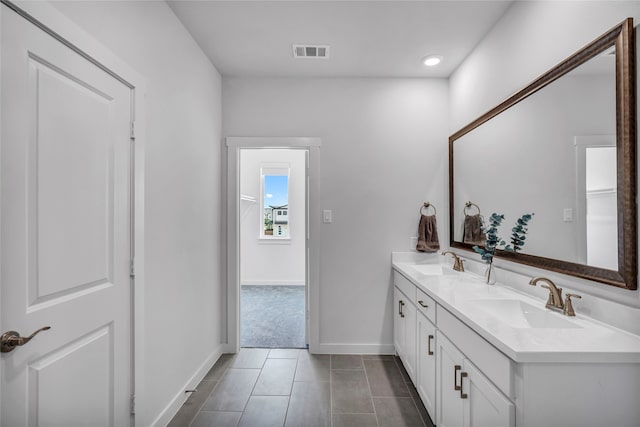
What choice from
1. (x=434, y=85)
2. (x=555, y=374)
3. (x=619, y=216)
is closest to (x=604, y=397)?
(x=555, y=374)

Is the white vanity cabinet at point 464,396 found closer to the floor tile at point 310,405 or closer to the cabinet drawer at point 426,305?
the cabinet drawer at point 426,305

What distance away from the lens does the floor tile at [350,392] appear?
215 centimetres

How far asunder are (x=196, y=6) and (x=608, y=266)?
257cm

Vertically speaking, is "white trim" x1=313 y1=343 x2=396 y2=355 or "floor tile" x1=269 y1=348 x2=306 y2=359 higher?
"white trim" x1=313 y1=343 x2=396 y2=355

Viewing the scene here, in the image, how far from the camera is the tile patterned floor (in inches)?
79.6

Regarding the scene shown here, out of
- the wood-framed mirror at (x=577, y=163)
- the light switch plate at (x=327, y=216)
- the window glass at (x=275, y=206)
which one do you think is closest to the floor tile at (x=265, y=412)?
the light switch plate at (x=327, y=216)

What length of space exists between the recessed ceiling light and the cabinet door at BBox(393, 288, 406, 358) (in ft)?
6.48

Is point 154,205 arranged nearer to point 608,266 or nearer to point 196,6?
point 196,6

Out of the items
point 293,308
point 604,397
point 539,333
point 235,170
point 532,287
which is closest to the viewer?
point 604,397

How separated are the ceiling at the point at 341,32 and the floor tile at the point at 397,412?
102 inches

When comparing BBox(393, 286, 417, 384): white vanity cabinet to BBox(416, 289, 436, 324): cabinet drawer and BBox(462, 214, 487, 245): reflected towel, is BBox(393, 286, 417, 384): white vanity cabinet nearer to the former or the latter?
BBox(416, 289, 436, 324): cabinet drawer

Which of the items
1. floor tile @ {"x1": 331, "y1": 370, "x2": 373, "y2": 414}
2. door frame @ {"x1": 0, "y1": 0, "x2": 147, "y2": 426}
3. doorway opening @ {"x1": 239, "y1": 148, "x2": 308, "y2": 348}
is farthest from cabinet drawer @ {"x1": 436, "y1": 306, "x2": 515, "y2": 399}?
doorway opening @ {"x1": 239, "y1": 148, "x2": 308, "y2": 348}

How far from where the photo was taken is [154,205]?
1832mm

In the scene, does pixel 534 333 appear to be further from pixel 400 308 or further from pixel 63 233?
pixel 63 233
